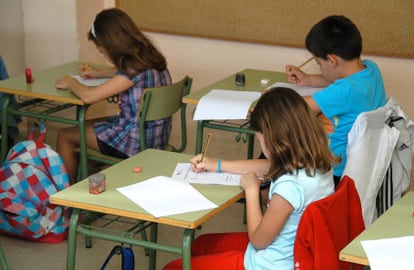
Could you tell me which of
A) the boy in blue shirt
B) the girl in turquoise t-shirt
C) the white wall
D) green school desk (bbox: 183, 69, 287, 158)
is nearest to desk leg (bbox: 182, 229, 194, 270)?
the girl in turquoise t-shirt

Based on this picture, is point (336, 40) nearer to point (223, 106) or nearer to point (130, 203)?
point (223, 106)

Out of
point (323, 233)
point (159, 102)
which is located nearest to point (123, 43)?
point (159, 102)

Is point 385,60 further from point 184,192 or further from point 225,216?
point 184,192

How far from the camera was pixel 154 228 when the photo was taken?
3.06 metres

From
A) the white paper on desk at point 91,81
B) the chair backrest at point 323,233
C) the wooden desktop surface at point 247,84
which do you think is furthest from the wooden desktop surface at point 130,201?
the white paper on desk at point 91,81

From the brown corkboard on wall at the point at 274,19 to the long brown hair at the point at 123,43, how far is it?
5.11ft

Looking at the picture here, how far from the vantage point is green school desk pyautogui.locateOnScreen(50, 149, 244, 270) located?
2.40 metres

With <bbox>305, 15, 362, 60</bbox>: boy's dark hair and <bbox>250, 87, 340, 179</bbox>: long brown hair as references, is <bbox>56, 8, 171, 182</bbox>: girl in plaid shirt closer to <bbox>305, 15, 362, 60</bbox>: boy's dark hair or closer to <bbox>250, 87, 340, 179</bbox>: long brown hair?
<bbox>305, 15, 362, 60</bbox>: boy's dark hair

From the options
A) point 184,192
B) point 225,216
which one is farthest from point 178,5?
point 184,192

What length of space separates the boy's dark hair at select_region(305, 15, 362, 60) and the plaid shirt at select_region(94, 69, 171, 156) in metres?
0.88

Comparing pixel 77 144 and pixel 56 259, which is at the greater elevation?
pixel 77 144

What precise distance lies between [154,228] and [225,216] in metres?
1.17

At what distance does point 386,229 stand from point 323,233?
0.66 ft

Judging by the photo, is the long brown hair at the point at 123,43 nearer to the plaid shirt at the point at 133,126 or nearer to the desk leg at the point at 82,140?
the plaid shirt at the point at 133,126
